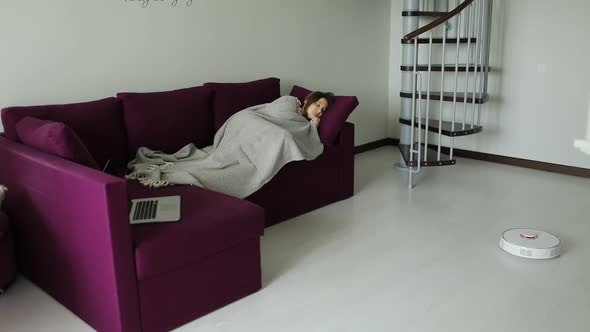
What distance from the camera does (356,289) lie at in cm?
258

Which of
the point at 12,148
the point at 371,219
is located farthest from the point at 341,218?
the point at 12,148

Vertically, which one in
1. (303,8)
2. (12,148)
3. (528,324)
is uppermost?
(303,8)

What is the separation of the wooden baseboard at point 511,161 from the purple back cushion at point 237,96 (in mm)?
1609

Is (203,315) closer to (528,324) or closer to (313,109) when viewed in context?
(528,324)

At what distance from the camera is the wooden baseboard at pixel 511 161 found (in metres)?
4.42

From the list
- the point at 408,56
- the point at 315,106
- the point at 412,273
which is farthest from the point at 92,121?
the point at 408,56

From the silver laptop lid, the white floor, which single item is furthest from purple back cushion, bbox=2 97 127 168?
the white floor

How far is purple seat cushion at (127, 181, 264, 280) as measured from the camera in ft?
6.98

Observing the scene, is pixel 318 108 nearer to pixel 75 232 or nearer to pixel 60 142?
pixel 60 142

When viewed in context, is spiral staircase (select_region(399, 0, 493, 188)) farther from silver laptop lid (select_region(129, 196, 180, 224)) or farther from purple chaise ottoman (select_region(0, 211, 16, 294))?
purple chaise ottoman (select_region(0, 211, 16, 294))

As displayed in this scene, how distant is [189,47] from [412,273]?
2.15 meters

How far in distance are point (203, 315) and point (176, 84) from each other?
186 cm

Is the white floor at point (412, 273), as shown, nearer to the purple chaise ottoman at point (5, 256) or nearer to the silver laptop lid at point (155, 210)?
the purple chaise ottoman at point (5, 256)

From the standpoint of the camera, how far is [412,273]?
2.74 m
